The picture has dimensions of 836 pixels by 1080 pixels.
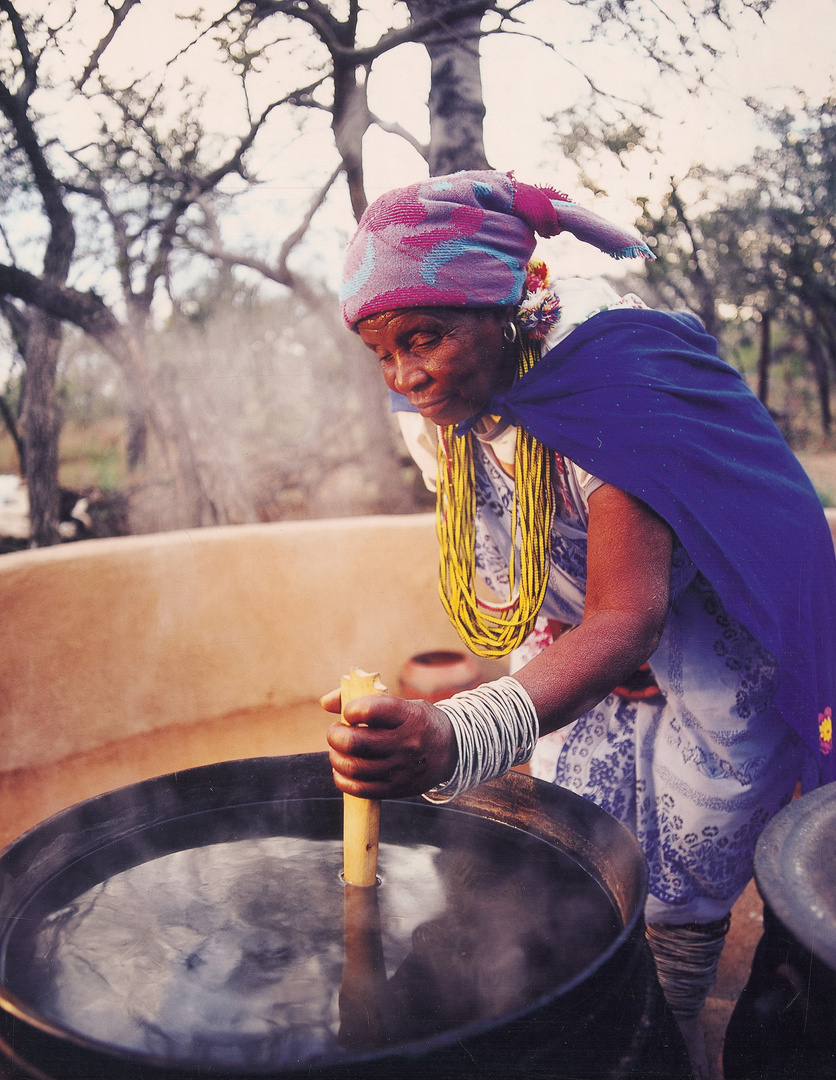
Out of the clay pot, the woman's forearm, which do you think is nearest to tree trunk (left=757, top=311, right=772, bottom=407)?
the clay pot

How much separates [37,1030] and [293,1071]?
269 mm

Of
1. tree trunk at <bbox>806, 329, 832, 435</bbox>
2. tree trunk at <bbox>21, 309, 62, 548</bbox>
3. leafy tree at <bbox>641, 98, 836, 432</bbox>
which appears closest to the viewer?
leafy tree at <bbox>641, 98, 836, 432</bbox>

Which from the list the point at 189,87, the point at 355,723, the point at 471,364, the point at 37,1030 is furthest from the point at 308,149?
the point at 37,1030

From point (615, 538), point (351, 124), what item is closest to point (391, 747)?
point (615, 538)

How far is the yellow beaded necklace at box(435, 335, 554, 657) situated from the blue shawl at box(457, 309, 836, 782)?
3.5 inches

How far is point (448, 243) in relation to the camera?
1.35 meters

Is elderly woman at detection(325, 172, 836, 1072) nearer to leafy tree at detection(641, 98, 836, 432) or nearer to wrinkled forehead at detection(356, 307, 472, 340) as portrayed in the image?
wrinkled forehead at detection(356, 307, 472, 340)

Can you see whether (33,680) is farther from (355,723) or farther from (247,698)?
(355,723)

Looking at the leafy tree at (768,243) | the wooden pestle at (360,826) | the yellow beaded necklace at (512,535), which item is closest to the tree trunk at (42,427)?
the leafy tree at (768,243)

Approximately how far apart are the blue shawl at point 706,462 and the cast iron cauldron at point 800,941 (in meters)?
0.45

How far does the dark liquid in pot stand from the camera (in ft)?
3.19

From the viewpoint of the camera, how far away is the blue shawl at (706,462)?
4.39ft

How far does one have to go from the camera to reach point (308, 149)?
8.77ft

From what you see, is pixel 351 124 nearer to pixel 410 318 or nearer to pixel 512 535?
pixel 410 318
